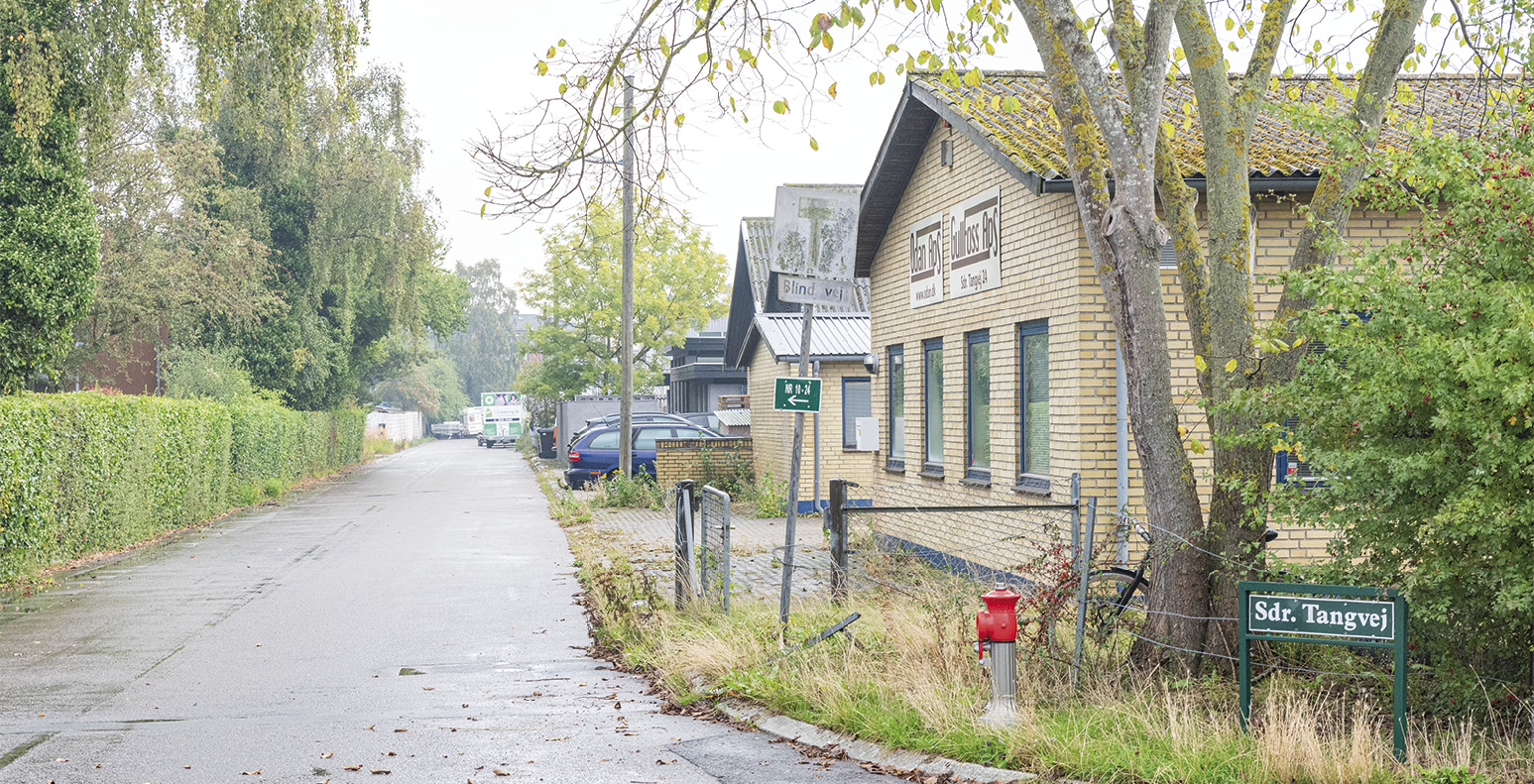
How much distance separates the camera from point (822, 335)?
24344mm

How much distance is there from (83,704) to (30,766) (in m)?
1.77

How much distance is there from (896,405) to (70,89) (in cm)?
1174

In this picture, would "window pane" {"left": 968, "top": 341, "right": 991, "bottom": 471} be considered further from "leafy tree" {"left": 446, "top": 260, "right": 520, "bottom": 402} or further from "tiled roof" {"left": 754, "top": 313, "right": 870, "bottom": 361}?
"leafy tree" {"left": 446, "top": 260, "right": 520, "bottom": 402}

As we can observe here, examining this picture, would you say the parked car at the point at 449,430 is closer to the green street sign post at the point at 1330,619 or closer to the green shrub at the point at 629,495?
the green shrub at the point at 629,495

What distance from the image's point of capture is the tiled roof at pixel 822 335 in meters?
23.6

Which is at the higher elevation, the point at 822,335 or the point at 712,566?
the point at 822,335

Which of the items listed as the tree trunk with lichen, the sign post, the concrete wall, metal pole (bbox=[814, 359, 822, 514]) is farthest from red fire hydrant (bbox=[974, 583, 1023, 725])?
the concrete wall

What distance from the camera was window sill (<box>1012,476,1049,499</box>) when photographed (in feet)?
40.7

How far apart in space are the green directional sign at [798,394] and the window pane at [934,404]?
6170 mm

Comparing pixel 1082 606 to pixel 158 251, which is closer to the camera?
pixel 1082 606

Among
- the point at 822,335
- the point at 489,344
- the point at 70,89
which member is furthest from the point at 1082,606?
the point at 489,344

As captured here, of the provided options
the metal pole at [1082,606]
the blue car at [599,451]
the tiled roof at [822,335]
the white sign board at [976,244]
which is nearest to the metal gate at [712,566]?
the metal pole at [1082,606]

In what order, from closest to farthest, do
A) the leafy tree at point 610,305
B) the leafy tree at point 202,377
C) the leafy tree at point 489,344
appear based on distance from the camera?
the leafy tree at point 202,377 < the leafy tree at point 610,305 < the leafy tree at point 489,344

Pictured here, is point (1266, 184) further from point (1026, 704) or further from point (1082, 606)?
point (1026, 704)
